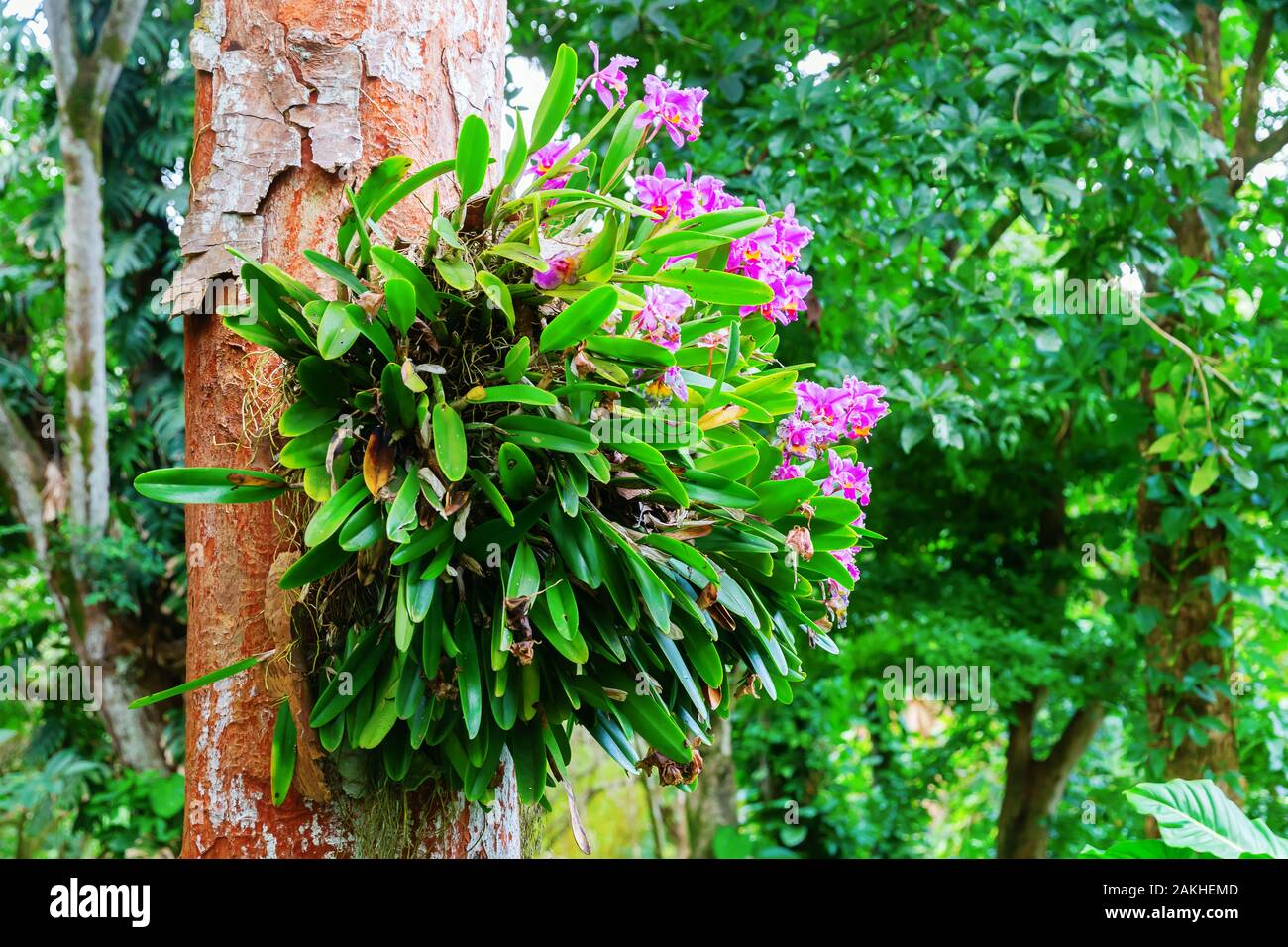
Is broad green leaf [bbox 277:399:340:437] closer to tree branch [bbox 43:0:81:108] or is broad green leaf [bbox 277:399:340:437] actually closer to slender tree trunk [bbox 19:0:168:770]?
slender tree trunk [bbox 19:0:168:770]

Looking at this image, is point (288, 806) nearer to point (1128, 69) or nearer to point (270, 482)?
point (270, 482)

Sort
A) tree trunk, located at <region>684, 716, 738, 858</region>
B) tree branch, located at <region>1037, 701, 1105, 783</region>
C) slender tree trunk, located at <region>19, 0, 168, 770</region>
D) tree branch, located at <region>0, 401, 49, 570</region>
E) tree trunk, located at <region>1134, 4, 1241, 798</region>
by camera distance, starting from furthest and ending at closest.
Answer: tree branch, located at <region>1037, 701, 1105, 783</region>
tree trunk, located at <region>684, 716, 738, 858</region>
tree branch, located at <region>0, 401, 49, 570</region>
slender tree trunk, located at <region>19, 0, 168, 770</region>
tree trunk, located at <region>1134, 4, 1241, 798</region>

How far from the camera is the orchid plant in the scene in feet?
3.46

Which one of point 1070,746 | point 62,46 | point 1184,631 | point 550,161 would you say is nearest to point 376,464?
point 550,161

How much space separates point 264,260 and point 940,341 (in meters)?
2.05

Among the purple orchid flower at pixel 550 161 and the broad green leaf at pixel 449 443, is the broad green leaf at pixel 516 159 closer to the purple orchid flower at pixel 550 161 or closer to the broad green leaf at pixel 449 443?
the purple orchid flower at pixel 550 161

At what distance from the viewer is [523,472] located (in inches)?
41.9

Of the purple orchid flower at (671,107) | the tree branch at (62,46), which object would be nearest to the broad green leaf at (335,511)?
the purple orchid flower at (671,107)

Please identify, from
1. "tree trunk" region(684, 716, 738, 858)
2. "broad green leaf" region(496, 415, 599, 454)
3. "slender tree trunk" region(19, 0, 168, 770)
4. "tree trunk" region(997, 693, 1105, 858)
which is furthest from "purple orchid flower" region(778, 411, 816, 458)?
"tree trunk" region(997, 693, 1105, 858)

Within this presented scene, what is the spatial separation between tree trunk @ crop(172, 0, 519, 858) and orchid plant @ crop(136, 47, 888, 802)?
8cm

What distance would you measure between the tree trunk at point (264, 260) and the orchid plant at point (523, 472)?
81 mm

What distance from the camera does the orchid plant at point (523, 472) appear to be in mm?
1055

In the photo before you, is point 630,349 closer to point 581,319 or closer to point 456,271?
point 581,319
